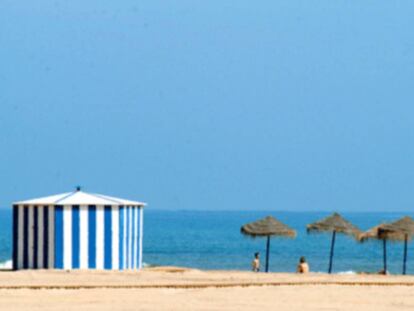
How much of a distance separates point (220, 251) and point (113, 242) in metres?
56.0

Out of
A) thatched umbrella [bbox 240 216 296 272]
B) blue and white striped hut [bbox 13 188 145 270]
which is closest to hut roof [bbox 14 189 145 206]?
blue and white striped hut [bbox 13 188 145 270]

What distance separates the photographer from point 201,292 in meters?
20.5

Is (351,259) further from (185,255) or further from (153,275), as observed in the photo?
(153,275)

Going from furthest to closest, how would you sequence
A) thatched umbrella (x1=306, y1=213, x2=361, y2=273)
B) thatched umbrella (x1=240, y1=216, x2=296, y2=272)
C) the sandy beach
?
thatched umbrella (x1=306, y1=213, x2=361, y2=273) < thatched umbrella (x1=240, y1=216, x2=296, y2=272) < the sandy beach

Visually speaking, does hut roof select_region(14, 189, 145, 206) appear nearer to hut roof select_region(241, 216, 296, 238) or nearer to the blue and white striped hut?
the blue and white striped hut

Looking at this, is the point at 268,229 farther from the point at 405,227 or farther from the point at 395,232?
the point at 405,227

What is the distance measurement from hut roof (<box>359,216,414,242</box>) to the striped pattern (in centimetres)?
634

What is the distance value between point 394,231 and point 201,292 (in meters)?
10.7

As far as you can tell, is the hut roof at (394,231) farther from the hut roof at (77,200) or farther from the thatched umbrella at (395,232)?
the hut roof at (77,200)

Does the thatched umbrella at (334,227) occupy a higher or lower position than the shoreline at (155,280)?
higher

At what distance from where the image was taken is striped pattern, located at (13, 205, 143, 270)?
2648 centimetres

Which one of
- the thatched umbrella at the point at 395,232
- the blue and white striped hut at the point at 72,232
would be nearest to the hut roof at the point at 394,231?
the thatched umbrella at the point at 395,232

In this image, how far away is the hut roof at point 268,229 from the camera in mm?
29938

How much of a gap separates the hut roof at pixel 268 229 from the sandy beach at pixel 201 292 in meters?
5.74
